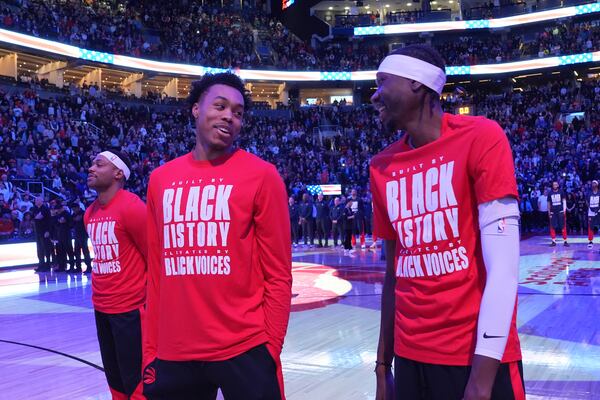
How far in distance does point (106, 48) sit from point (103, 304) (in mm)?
29943

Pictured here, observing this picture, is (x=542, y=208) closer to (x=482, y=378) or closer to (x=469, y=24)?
(x=482, y=378)

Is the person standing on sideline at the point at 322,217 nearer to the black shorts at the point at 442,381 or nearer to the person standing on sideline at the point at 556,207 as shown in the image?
the person standing on sideline at the point at 556,207

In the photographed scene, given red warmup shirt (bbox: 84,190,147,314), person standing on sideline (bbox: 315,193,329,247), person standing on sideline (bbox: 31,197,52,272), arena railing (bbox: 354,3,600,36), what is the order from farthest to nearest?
arena railing (bbox: 354,3,600,36) < person standing on sideline (bbox: 315,193,329,247) < person standing on sideline (bbox: 31,197,52,272) < red warmup shirt (bbox: 84,190,147,314)

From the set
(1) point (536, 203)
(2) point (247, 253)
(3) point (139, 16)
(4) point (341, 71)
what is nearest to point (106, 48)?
(3) point (139, 16)

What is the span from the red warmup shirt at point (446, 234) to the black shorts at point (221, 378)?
19.1 inches

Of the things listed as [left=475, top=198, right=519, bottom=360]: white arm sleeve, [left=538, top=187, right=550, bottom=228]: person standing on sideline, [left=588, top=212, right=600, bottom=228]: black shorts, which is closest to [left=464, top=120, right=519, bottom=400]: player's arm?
[left=475, top=198, right=519, bottom=360]: white arm sleeve

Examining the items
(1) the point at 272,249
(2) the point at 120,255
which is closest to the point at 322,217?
(2) the point at 120,255

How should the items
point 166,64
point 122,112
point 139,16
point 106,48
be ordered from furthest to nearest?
1. point 139,16
2. point 166,64
3. point 106,48
4. point 122,112

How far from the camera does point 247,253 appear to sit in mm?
2223

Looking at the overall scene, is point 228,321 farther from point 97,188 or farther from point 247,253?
point 97,188

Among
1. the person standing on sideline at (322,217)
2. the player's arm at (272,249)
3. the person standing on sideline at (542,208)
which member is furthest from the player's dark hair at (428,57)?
the person standing on sideline at (542,208)

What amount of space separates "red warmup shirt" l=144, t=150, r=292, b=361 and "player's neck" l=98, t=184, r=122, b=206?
1.66 metres

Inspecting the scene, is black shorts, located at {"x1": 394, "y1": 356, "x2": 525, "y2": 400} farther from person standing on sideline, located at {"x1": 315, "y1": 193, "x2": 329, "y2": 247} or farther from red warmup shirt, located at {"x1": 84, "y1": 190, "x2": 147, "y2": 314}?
person standing on sideline, located at {"x1": 315, "y1": 193, "x2": 329, "y2": 247}

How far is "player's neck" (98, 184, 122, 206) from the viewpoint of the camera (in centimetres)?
385
